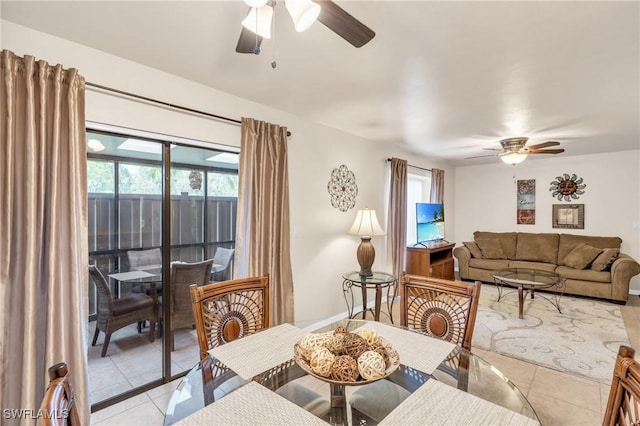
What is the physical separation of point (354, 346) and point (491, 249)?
576cm

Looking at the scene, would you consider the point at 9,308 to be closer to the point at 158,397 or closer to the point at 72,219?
the point at 72,219

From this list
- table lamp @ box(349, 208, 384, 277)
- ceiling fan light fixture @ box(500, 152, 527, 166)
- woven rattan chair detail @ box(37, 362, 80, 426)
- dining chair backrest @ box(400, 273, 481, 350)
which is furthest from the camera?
ceiling fan light fixture @ box(500, 152, 527, 166)

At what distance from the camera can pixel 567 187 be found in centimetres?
585

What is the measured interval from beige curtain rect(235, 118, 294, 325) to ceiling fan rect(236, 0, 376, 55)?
130 centimetres

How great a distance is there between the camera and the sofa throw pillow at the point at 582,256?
196 inches

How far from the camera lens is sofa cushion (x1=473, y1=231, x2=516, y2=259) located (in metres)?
6.08

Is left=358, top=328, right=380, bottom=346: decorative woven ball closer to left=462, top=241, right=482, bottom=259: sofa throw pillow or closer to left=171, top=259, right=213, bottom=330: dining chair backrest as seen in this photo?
left=171, top=259, right=213, bottom=330: dining chair backrest

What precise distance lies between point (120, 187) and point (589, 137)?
18.0 feet

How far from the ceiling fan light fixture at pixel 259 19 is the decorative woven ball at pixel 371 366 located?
4.44 feet

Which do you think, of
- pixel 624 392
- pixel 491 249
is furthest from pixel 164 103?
pixel 491 249

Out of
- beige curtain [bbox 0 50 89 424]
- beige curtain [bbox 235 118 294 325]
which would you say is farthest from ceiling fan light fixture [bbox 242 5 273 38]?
beige curtain [bbox 235 118 294 325]

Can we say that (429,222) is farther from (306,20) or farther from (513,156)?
(306,20)

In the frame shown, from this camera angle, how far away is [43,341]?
176cm

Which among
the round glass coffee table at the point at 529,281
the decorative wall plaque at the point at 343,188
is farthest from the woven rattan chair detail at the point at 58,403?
the round glass coffee table at the point at 529,281
